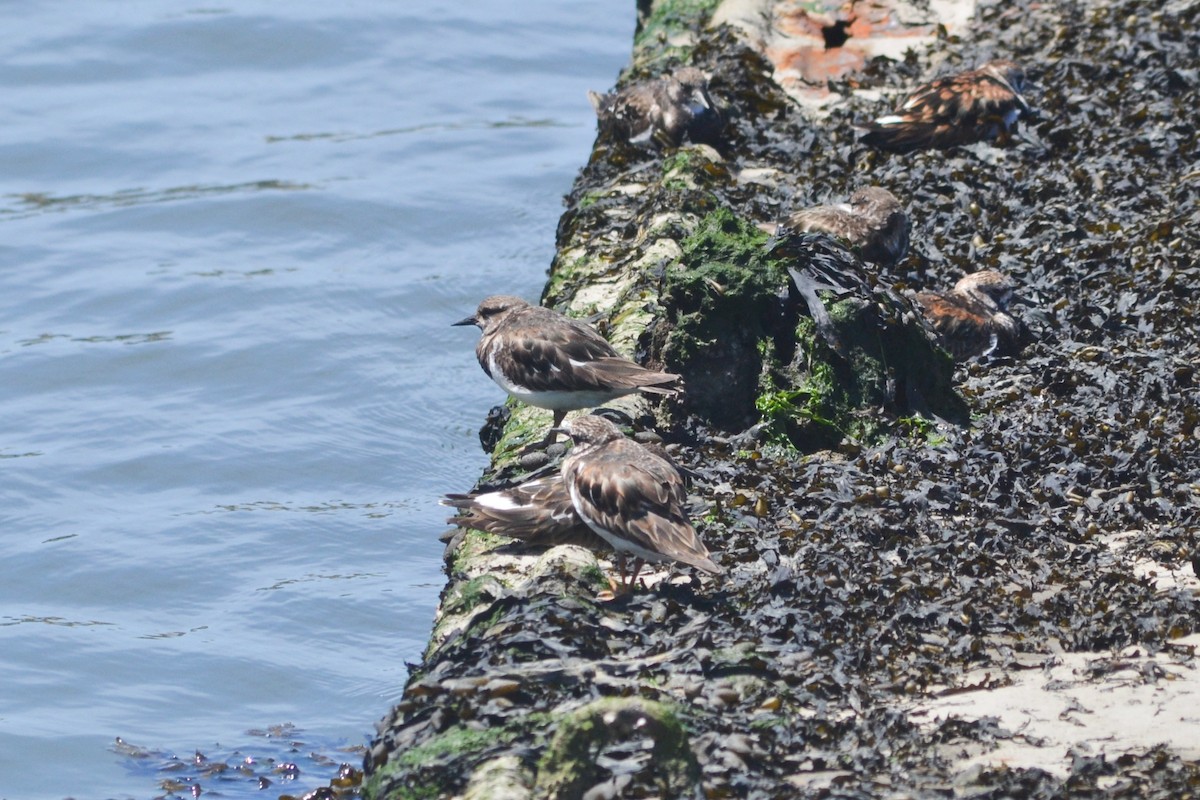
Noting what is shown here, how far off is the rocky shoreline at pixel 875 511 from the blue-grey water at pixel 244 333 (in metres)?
1.26

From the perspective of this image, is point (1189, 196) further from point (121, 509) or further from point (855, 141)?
point (121, 509)

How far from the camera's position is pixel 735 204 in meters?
7.99

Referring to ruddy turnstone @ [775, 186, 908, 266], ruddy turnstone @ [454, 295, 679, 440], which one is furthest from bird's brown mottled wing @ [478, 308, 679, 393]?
ruddy turnstone @ [775, 186, 908, 266]

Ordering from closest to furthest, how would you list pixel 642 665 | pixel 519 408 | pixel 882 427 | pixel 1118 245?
pixel 642 665 → pixel 882 427 → pixel 519 408 → pixel 1118 245

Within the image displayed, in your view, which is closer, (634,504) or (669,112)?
(634,504)

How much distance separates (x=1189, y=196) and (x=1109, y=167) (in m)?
0.55

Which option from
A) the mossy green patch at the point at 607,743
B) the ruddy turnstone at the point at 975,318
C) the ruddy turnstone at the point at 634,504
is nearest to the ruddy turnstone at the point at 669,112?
the ruddy turnstone at the point at 975,318

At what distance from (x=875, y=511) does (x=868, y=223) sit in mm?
2420

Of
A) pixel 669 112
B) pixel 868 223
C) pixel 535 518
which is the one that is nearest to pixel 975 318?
pixel 868 223

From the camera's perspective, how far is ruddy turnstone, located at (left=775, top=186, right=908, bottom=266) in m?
7.05

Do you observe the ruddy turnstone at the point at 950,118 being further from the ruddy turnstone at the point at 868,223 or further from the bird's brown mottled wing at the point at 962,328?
the bird's brown mottled wing at the point at 962,328

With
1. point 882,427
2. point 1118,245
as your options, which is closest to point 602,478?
point 882,427

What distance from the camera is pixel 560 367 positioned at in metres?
5.72

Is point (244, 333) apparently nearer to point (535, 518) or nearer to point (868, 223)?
point (868, 223)
